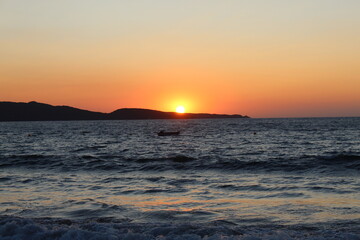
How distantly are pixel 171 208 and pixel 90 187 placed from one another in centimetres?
665

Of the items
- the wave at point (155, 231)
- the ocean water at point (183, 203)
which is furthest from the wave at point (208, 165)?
the wave at point (155, 231)

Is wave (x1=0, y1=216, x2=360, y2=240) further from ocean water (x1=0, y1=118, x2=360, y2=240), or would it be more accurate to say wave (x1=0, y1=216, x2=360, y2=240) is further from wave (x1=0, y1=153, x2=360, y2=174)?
wave (x1=0, y1=153, x2=360, y2=174)

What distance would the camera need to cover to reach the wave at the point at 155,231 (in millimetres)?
9625

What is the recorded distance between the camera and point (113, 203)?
14852 mm

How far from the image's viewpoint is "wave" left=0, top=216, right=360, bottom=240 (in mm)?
9625

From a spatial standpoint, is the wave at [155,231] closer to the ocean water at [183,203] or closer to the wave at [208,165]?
the ocean water at [183,203]

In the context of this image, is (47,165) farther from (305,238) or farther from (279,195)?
(305,238)

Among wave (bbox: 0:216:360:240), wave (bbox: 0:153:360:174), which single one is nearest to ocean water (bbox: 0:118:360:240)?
wave (bbox: 0:216:360:240)

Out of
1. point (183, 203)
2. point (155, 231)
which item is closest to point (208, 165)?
point (183, 203)

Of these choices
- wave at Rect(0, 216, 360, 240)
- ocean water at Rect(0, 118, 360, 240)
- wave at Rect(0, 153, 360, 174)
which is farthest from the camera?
wave at Rect(0, 153, 360, 174)

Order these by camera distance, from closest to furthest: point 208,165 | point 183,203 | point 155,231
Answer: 1. point 155,231
2. point 183,203
3. point 208,165

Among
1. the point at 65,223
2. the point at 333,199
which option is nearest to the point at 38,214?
the point at 65,223

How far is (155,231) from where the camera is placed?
33.9 feet

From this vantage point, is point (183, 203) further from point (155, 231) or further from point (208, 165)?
point (208, 165)
